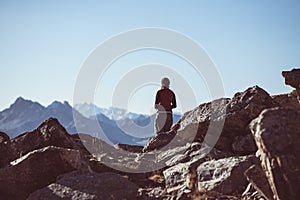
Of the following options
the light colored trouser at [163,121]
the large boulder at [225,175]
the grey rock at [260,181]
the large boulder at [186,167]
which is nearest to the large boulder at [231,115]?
the large boulder at [186,167]

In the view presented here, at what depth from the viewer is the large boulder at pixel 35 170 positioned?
1125 centimetres

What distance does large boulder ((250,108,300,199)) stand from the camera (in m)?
7.18

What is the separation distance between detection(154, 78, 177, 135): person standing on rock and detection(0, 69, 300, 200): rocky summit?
1.46 metres

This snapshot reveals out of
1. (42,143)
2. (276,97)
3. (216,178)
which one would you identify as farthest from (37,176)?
(276,97)

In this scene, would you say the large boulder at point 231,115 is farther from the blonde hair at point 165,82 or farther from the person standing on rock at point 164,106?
the blonde hair at point 165,82

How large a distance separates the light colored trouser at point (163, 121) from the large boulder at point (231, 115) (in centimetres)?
351

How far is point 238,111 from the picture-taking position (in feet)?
46.1

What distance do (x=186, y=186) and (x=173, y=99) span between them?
887cm

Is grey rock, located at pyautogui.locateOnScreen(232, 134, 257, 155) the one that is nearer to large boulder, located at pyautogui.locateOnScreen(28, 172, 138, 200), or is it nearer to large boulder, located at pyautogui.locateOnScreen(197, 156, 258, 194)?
large boulder, located at pyautogui.locateOnScreen(197, 156, 258, 194)

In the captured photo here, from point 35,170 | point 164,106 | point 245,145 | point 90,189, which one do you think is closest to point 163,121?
point 164,106

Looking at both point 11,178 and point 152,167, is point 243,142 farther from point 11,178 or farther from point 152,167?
point 11,178

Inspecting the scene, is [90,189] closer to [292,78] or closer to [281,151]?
[281,151]

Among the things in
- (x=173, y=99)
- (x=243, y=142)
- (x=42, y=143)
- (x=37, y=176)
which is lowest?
(x=37, y=176)

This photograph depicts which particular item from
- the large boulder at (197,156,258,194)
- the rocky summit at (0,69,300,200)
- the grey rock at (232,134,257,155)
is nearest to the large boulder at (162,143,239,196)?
the rocky summit at (0,69,300,200)
